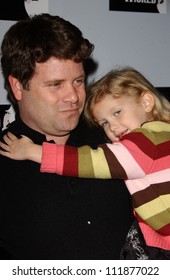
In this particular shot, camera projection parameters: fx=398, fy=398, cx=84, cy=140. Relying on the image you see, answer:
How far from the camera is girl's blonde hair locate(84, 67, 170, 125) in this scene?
5.16 feet

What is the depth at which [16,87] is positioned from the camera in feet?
5.20

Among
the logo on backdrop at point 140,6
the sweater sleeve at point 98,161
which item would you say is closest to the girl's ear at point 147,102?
the sweater sleeve at point 98,161

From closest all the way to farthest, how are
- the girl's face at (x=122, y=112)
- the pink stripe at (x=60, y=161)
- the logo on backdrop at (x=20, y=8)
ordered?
the pink stripe at (x=60, y=161)
the girl's face at (x=122, y=112)
the logo on backdrop at (x=20, y=8)

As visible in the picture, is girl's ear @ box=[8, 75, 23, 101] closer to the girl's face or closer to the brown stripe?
the girl's face

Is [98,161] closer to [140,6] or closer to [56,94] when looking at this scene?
[56,94]

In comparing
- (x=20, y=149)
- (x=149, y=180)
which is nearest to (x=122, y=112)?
(x=149, y=180)

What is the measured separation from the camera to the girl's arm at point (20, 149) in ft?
4.39

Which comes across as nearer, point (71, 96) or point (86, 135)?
point (71, 96)

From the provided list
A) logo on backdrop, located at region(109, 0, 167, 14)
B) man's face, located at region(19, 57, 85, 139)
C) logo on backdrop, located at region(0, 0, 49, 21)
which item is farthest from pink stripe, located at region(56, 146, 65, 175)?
logo on backdrop, located at region(109, 0, 167, 14)

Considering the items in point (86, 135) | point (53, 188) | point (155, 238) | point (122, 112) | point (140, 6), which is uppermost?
point (140, 6)

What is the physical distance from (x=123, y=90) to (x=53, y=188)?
18.4 inches

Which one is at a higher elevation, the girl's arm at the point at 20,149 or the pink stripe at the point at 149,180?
the girl's arm at the point at 20,149

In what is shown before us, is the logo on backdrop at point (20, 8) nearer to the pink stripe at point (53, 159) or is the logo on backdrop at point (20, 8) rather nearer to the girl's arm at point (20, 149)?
the girl's arm at point (20, 149)

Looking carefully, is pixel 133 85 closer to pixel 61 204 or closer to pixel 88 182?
pixel 88 182
